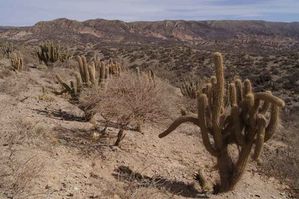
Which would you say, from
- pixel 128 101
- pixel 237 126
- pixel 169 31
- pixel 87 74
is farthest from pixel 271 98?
pixel 169 31

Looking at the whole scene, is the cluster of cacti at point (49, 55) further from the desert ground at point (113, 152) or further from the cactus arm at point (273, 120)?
the cactus arm at point (273, 120)

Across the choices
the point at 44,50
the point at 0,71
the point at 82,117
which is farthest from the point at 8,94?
the point at 44,50

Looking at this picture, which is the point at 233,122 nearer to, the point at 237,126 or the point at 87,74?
the point at 237,126

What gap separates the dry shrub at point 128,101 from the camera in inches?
352

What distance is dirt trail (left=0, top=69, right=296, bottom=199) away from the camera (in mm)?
6141

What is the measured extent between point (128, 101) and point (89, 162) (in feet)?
5.60

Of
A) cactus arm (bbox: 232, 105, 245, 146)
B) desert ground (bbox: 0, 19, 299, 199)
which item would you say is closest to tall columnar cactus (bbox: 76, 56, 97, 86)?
desert ground (bbox: 0, 19, 299, 199)

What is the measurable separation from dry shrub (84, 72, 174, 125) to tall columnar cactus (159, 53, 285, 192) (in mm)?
1555

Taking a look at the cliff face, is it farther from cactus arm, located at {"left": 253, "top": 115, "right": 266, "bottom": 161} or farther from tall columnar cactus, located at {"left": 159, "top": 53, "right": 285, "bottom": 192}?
cactus arm, located at {"left": 253, "top": 115, "right": 266, "bottom": 161}

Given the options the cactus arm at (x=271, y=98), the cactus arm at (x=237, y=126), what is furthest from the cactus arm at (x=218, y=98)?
the cactus arm at (x=271, y=98)

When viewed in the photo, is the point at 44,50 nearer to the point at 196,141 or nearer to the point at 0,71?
the point at 0,71

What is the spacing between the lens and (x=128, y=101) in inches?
351

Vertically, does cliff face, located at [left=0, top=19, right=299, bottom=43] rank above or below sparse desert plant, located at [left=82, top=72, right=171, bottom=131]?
below

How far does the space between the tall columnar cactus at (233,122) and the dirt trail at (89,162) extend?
0.50m
